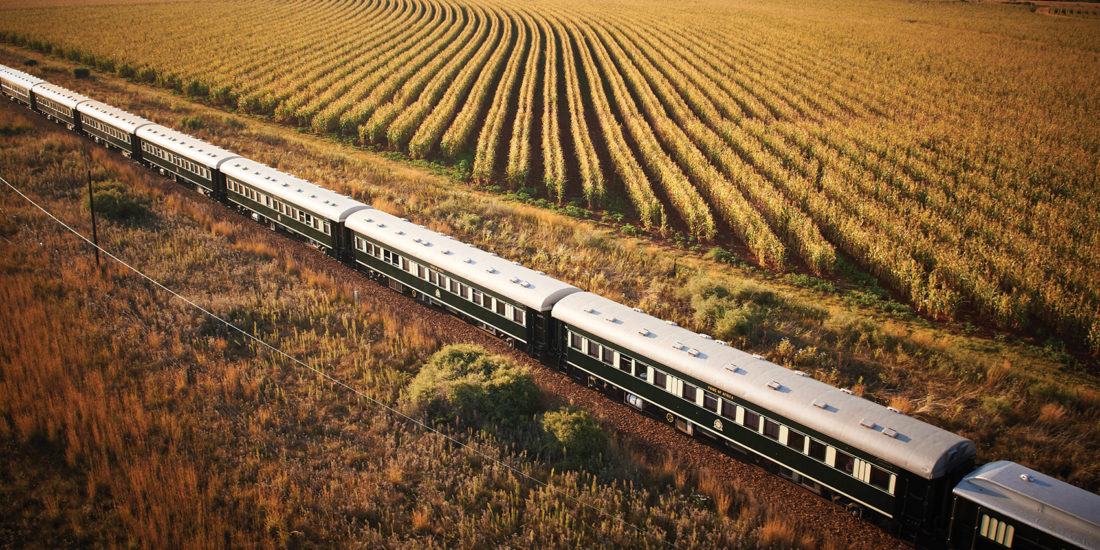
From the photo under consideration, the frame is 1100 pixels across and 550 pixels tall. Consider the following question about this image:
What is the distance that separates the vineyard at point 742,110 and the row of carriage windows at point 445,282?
42.1ft

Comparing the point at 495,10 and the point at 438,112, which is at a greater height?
the point at 495,10

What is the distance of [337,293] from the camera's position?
957 inches

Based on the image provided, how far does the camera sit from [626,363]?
59.9ft

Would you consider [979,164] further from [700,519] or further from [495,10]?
[495,10]

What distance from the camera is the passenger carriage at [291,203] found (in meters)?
27.7

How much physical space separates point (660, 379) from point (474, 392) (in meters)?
4.79

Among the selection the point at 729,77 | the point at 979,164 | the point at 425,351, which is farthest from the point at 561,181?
the point at 729,77

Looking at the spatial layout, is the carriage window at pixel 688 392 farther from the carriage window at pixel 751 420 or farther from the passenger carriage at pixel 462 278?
the passenger carriage at pixel 462 278

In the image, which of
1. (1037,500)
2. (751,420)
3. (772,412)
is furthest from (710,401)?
(1037,500)

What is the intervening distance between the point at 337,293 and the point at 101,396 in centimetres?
881

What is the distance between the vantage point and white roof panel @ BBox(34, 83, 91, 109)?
45.2 m

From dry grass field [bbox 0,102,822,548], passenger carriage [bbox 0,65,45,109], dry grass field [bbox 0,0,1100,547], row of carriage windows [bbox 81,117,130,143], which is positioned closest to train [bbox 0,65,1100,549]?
dry grass field [bbox 0,102,822,548]

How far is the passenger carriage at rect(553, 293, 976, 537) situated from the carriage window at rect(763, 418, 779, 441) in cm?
2

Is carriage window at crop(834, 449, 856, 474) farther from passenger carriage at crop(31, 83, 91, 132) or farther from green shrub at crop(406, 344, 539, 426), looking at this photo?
passenger carriage at crop(31, 83, 91, 132)
